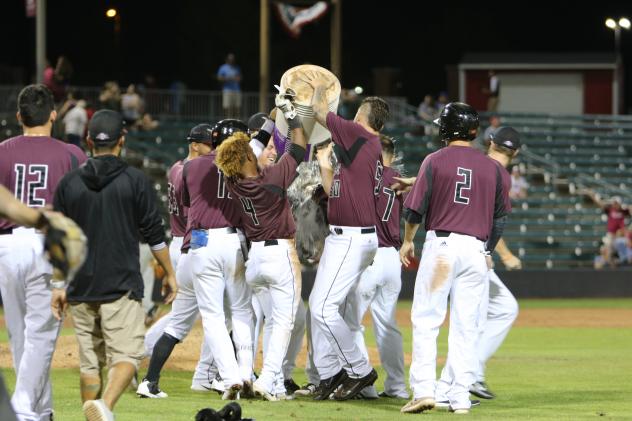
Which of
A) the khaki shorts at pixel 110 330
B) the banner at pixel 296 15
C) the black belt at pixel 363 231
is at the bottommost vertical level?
the khaki shorts at pixel 110 330

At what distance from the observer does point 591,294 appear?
2462 cm

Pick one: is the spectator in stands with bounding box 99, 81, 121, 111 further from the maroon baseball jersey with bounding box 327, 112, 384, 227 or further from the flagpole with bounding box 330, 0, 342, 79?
the maroon baseball jersey with bounding box 327, 112, 384, 227

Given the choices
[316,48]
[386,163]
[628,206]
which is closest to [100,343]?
[386,163]

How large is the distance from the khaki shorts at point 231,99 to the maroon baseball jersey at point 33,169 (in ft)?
70.4

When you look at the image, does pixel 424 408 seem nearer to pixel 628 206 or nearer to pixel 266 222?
pixel 266 222

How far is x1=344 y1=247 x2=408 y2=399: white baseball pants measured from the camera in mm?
9953

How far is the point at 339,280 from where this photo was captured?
936cm

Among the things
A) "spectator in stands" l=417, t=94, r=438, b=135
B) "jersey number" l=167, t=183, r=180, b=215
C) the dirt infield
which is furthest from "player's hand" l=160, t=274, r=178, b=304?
"spectator in stands" l=417, t=94, r=438, b=135

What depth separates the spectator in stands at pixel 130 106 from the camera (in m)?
27.5

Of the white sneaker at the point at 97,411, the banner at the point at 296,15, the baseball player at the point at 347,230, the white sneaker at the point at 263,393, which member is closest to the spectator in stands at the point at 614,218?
the banner at the point at 296,15

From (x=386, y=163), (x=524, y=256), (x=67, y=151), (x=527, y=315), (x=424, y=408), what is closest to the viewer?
(x=67, y=151)

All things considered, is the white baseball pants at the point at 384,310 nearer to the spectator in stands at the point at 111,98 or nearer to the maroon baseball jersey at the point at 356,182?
the maroon baseball jersey at the point at 356,182

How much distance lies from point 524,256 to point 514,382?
50.5 ft

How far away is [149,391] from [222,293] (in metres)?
1.01
